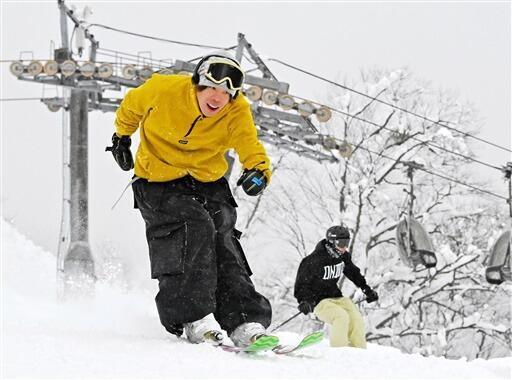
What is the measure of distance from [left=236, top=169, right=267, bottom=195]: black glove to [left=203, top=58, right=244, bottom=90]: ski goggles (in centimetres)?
51

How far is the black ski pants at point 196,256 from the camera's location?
12.2ft

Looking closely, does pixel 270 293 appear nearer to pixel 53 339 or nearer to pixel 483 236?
pixel 483 236

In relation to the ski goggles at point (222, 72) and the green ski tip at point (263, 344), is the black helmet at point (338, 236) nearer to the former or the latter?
the ski goggles at point (222, 72)

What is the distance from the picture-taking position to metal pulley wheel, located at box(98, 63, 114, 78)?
13.8 m

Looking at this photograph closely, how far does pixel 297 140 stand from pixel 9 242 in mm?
6539

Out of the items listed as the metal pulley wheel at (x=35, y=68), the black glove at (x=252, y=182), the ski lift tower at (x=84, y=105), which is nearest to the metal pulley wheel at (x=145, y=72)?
the ski lift tower at (x=84, y=105)

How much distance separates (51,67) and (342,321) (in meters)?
9.45

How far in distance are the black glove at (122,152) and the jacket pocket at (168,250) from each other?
0.48 m

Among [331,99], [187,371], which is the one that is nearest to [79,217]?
[187,371]

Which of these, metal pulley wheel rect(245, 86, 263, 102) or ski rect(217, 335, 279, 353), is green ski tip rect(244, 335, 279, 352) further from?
metal pulley wheel rect(245, 86, 263, 102)

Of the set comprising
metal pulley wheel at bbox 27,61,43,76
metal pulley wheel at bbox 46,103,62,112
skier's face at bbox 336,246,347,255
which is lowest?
skier's face at bbox 336,246,347,255

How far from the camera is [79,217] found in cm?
1354

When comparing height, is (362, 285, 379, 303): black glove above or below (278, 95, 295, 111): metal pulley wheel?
below

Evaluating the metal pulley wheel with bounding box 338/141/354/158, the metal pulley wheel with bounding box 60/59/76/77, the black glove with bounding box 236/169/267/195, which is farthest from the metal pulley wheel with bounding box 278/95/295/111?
the black glove with bounding box 236/169/267/195
